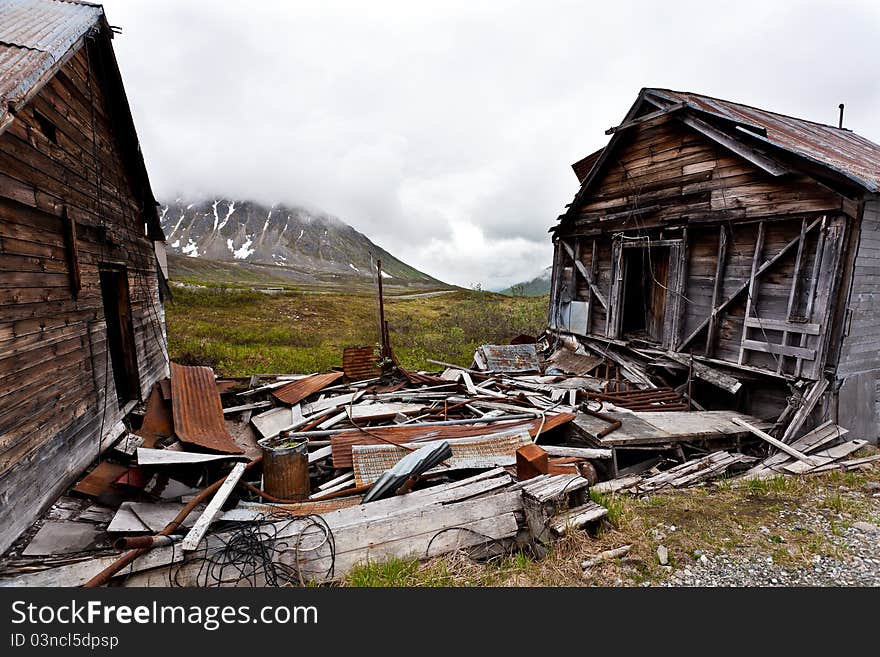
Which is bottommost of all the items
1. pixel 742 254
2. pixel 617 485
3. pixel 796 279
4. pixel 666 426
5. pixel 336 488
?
pixel 617 485

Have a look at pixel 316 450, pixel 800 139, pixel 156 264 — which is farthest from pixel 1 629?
pixel 800 139

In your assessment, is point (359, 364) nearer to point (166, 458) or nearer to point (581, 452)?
point (166, 458)

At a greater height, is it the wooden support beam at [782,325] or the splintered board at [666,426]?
the wooden support beam at [782,325]

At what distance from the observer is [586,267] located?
13.1 metres

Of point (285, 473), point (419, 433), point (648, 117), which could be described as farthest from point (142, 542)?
point (648, 117)

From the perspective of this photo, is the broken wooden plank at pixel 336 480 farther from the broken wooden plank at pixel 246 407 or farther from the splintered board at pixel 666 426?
the splintered board at pixel 666 426

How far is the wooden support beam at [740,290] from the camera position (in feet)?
26.3

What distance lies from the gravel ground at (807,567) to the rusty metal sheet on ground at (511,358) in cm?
782

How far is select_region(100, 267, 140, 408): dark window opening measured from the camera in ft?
26.7

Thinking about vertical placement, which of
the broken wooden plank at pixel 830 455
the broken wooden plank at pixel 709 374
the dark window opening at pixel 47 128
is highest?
the dark window opening at pixel 47 128

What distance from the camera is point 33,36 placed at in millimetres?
5129

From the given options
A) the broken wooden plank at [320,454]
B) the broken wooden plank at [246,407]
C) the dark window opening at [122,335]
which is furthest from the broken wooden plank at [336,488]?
the dark window opening at [122,335]

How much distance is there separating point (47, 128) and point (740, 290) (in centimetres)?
1187

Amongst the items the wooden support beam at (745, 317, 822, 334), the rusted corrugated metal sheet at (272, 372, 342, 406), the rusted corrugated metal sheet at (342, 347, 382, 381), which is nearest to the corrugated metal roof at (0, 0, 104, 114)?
the rusted corrugated metal sheet at (272, 372, 342, 406)
